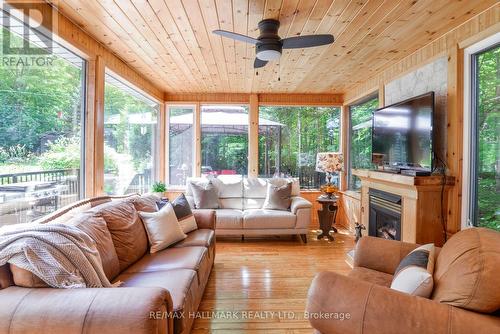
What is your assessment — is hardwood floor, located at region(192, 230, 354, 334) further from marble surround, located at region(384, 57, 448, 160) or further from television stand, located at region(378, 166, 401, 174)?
marble surround, located at region(384, 57, 448, 160)

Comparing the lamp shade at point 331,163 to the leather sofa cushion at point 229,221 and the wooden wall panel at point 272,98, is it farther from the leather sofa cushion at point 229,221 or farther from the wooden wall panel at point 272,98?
the leather sofa cushion at point 229,221

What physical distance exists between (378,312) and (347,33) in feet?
8.12

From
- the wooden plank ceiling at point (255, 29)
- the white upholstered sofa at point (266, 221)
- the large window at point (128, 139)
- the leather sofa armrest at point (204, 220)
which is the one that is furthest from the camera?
the white upholstered sofa at point (266, 221)

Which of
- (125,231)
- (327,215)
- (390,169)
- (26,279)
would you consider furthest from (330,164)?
(26,279)

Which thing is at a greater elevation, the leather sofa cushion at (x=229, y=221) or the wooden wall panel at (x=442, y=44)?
the wooden wall panel at (x=442, y=44)

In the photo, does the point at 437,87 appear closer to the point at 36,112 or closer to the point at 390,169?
the point at 390,169

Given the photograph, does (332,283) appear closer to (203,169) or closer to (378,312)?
(378,312)

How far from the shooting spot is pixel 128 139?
3857mm

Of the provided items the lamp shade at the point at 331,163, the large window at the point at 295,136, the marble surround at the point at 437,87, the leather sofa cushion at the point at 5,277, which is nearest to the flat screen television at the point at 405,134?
the marble surround at the point at 437,87

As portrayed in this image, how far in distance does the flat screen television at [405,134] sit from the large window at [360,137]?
0.82 meters

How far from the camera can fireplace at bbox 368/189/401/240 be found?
286cm

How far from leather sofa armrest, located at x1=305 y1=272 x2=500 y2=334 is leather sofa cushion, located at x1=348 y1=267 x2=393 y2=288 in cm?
65

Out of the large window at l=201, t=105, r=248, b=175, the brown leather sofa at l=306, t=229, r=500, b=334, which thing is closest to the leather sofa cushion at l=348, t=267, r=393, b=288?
the brown leather sofa at l=306, t=229, r=500, b=334

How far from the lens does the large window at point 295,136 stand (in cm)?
532
